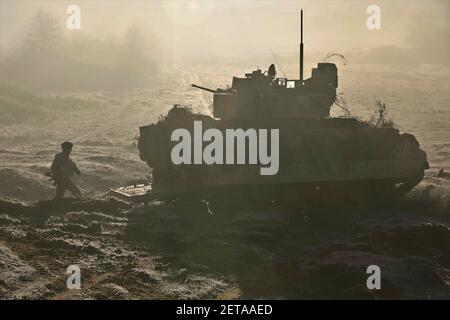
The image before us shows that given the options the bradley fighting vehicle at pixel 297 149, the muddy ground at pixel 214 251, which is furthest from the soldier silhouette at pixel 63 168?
the bradley fighting vehicle at pixel 297 149

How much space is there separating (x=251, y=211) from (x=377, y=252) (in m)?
5.00

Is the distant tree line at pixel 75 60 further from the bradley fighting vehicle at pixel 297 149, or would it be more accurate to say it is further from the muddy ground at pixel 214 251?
the muddy ground at pixel 214 251

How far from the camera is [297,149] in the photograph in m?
20.3

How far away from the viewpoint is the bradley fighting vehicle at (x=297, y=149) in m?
19.8

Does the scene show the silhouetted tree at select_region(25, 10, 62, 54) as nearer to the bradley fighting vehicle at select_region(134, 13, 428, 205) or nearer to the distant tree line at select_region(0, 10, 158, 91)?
the distant tree line at select_region(0, 10, 158, 91)


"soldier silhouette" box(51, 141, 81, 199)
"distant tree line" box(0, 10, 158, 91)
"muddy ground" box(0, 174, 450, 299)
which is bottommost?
"muddy ground" box(0, 174, 450, 299)

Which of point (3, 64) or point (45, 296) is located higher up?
point (3, 64)

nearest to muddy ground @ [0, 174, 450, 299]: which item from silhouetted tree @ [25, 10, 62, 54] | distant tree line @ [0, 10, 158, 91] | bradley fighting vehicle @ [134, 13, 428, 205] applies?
bradley fighting vehicle @ [134, 13, 428, 205]

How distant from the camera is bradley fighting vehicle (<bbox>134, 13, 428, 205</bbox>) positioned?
64.8 ft

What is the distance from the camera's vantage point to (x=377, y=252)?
1559 cm

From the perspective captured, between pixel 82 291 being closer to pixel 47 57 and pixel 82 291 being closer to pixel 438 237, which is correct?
pixel 438 237

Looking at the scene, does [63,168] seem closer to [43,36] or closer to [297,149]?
[297,149]

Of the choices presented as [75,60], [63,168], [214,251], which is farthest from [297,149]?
[75,60]

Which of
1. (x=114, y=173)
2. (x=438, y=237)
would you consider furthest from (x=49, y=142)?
(x=438, y=237)
